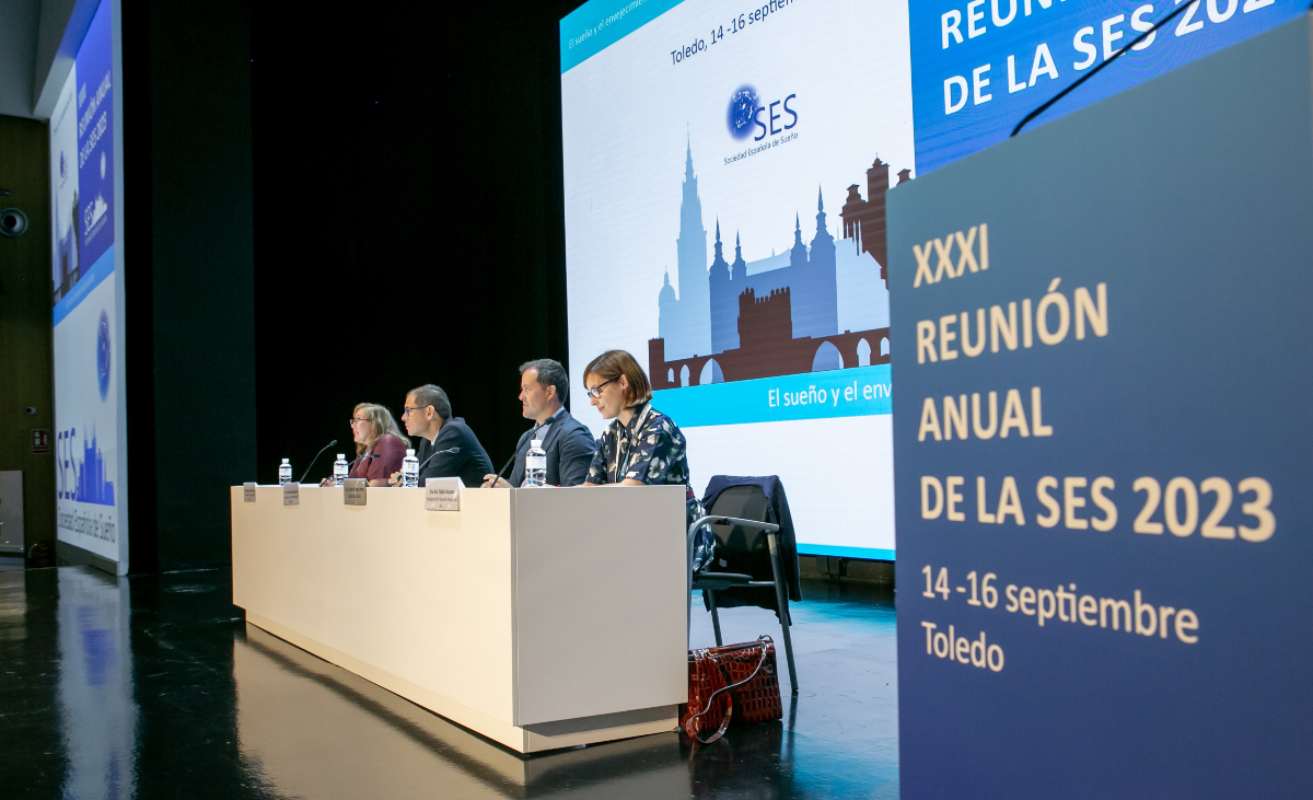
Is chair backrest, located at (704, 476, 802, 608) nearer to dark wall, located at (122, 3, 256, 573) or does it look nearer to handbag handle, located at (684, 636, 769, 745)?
handbag handle, located at (684, 636, 769, 745)

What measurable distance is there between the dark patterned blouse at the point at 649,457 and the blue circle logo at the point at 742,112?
307 cm

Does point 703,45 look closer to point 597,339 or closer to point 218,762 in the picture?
point 597,339

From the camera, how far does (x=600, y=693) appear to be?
2.88 m

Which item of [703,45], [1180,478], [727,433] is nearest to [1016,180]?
[1180,478]

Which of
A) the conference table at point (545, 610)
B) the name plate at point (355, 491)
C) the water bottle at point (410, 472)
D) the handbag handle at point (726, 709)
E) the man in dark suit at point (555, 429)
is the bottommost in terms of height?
the handbag handle at point (726, 709)

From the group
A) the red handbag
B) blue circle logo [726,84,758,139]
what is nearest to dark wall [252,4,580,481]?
blue circle logo [726,84,758,139]

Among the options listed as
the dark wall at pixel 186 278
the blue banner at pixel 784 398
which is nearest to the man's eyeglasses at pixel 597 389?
the blue banner at pixel 784 398

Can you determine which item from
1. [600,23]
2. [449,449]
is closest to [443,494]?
[449,449]

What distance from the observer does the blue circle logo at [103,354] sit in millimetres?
8297

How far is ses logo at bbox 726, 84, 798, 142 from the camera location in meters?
5.72

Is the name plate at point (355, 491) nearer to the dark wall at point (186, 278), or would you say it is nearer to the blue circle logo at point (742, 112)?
the blue circle logo at point (742, 112)

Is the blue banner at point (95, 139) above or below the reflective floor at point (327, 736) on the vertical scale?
above

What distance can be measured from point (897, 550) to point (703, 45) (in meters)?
5.65

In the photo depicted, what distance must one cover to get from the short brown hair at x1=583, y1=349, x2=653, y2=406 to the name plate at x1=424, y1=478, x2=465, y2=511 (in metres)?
0.55
